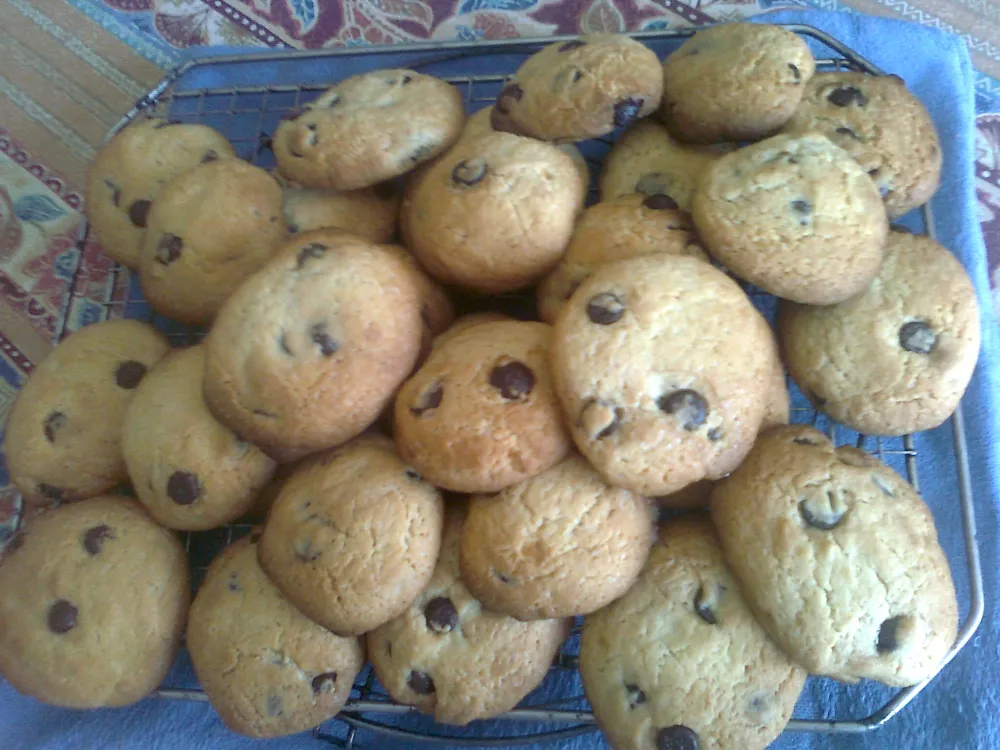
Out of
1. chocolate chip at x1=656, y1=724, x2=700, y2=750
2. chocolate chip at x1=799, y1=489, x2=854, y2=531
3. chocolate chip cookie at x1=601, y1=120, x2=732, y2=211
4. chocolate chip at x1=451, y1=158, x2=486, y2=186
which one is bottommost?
chocolate chip at x1=656, y1=724, x2=700, y2=750

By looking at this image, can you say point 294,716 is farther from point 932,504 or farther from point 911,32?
point 911,32

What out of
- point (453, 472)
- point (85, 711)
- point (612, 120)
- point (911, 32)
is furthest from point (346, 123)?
point (911, 32)

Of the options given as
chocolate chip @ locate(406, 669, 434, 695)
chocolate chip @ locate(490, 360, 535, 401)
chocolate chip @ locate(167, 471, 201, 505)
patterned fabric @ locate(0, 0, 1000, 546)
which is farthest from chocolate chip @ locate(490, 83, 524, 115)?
chocolate chip @ locate(406, 669, 434, 695)

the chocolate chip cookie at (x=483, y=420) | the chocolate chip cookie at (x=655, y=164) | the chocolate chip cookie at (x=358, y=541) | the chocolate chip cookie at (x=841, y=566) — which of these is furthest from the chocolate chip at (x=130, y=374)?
the chocolate chip cookie at (x=841, y=566)

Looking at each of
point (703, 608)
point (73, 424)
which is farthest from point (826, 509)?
point (73, 424)

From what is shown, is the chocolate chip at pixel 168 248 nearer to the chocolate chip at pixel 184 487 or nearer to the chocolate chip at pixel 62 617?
the chocolate chip at pixel 184 487

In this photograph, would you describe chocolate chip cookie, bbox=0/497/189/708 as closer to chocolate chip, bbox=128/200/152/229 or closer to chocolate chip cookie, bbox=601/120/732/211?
chocolate chip, bbox=128/200/152/229

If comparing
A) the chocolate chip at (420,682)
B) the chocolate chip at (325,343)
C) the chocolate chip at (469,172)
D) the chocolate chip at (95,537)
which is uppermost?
the chocolate chip at (469,172)
